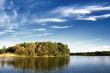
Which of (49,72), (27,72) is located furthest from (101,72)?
(27,72)

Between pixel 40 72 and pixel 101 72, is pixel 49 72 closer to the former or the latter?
pixel 40 72

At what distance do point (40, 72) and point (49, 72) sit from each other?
2.75 meters

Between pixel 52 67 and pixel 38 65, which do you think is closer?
pixel 52 67

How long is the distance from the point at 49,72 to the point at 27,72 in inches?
258

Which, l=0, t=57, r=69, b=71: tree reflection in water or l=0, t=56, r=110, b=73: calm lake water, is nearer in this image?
l=0, t=56, r=110, b=73: calm lake water

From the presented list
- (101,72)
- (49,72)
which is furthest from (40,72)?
(101,72)

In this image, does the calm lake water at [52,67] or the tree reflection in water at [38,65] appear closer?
the calm lake water at [52,67]

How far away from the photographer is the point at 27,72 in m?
63.4

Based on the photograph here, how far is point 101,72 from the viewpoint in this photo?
6288 cm

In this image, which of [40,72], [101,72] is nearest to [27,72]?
[40,72]

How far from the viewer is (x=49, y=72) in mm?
64250

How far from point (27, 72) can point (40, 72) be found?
12.6 ft

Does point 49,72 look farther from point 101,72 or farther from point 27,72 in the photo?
point 101,72

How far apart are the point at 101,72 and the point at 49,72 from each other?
604 inches
